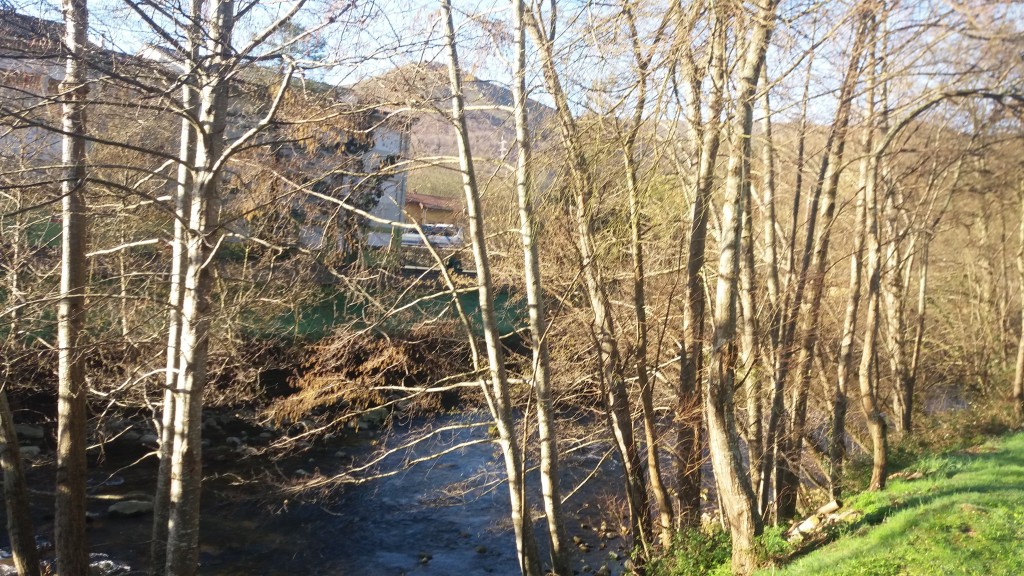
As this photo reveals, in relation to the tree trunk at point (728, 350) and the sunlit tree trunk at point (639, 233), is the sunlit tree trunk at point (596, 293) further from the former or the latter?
the tree trunk at point (728, 350)

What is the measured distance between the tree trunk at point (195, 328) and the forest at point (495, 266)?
28mm

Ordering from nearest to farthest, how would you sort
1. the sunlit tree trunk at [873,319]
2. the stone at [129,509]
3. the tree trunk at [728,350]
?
the tree trunk at [728,350]
the sunlit tree trunk at [873,319]
the stone at [129,509]

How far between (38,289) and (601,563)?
8321 millimetres

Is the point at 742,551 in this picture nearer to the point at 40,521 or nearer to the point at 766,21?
the point at 766,21

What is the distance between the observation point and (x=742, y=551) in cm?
668

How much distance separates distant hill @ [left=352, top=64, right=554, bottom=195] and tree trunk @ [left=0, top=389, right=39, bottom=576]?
197 inches

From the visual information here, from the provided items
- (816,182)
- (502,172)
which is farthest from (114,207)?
(816,182)

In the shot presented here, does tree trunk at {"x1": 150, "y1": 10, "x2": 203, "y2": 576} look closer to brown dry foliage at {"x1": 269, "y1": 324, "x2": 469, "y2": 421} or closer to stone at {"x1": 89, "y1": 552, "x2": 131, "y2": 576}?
brown dry foliage at {"x1": 269, "y1": 324, "x2": 469, "y2": 421}

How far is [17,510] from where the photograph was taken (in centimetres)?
779

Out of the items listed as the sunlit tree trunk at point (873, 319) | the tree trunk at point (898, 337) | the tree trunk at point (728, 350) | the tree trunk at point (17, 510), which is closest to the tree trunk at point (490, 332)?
the tree trunk at point (728, 350)

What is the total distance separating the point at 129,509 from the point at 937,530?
1102cm

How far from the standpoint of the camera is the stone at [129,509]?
11.6 metres

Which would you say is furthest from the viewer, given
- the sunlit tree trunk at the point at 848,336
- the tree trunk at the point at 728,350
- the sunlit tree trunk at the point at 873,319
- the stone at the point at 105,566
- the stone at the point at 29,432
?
the stone at the point at 29,432

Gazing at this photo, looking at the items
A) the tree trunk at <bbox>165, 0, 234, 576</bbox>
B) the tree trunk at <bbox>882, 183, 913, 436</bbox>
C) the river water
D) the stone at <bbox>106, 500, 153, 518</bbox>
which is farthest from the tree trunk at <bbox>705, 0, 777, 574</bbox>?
the stone at <bbox>106, 500, 153, 518</bbox>
